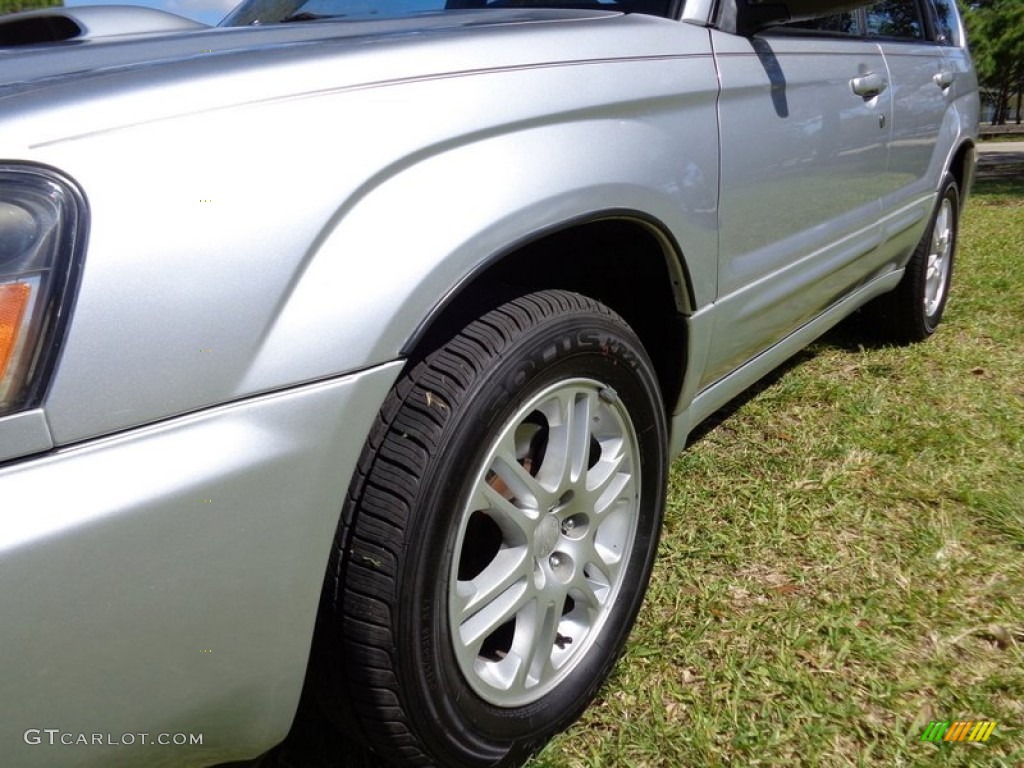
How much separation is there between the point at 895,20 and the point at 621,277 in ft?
7.42

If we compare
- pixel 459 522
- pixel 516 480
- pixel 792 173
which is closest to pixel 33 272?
pixel 459 522

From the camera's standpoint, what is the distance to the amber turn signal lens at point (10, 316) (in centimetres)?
88

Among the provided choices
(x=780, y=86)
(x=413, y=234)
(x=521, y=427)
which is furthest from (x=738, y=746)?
(x=780, y=86)

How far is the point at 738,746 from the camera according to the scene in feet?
5.19

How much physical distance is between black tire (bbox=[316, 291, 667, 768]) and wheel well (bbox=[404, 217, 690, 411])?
13cm

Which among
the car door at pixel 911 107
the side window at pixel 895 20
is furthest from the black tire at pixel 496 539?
the side window at pixel 895 20

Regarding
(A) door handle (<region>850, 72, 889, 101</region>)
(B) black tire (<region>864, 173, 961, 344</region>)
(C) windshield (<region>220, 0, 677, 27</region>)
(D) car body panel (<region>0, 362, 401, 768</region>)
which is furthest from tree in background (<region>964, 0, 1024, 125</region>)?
(D) car body panel (<region>0, 362, 401, 768</region>)

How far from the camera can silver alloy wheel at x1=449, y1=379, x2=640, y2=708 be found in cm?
139

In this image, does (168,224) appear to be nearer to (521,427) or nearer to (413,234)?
(413,234)

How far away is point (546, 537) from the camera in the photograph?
1.51 m

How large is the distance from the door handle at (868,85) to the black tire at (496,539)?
Result: 1.34m

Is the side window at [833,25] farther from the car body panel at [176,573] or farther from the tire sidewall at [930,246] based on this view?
the car body panel at [176,573]

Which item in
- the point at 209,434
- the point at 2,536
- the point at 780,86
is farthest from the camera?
the point at 780,86

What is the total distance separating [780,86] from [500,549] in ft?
4.28
